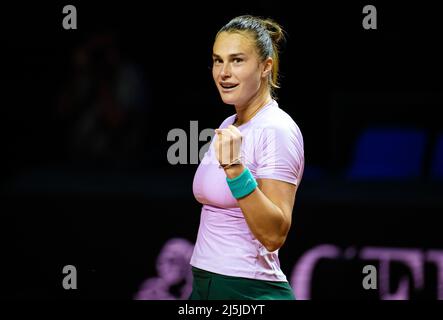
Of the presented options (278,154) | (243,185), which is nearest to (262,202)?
(243,185)

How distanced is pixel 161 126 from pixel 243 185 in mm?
3789

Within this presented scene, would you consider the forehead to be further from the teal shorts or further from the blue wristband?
the teal shorts

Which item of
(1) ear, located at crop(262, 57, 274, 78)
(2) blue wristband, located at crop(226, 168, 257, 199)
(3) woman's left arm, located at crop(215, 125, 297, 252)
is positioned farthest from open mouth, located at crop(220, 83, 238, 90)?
(2) blue wristband, located at crop(226, 168, 257, 199)

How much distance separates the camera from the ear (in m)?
2.61

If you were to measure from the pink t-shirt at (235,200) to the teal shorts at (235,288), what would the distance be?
0.02 m

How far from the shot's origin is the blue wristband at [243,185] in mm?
2332

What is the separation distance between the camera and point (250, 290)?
255 cm

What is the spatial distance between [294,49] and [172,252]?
2.29 m

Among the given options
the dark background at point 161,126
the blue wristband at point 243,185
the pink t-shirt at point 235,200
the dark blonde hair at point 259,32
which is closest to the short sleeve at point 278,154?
the pink t-shirt at point 235,200

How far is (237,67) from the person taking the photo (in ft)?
8.36

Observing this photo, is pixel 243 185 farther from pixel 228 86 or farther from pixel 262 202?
pixel 228 86

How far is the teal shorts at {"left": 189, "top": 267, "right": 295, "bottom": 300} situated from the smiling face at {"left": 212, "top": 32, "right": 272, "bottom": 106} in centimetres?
55

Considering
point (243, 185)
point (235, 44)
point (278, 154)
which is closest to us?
point (243, 185)

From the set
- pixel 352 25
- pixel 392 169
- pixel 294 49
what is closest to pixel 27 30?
→ pixel 294 49
